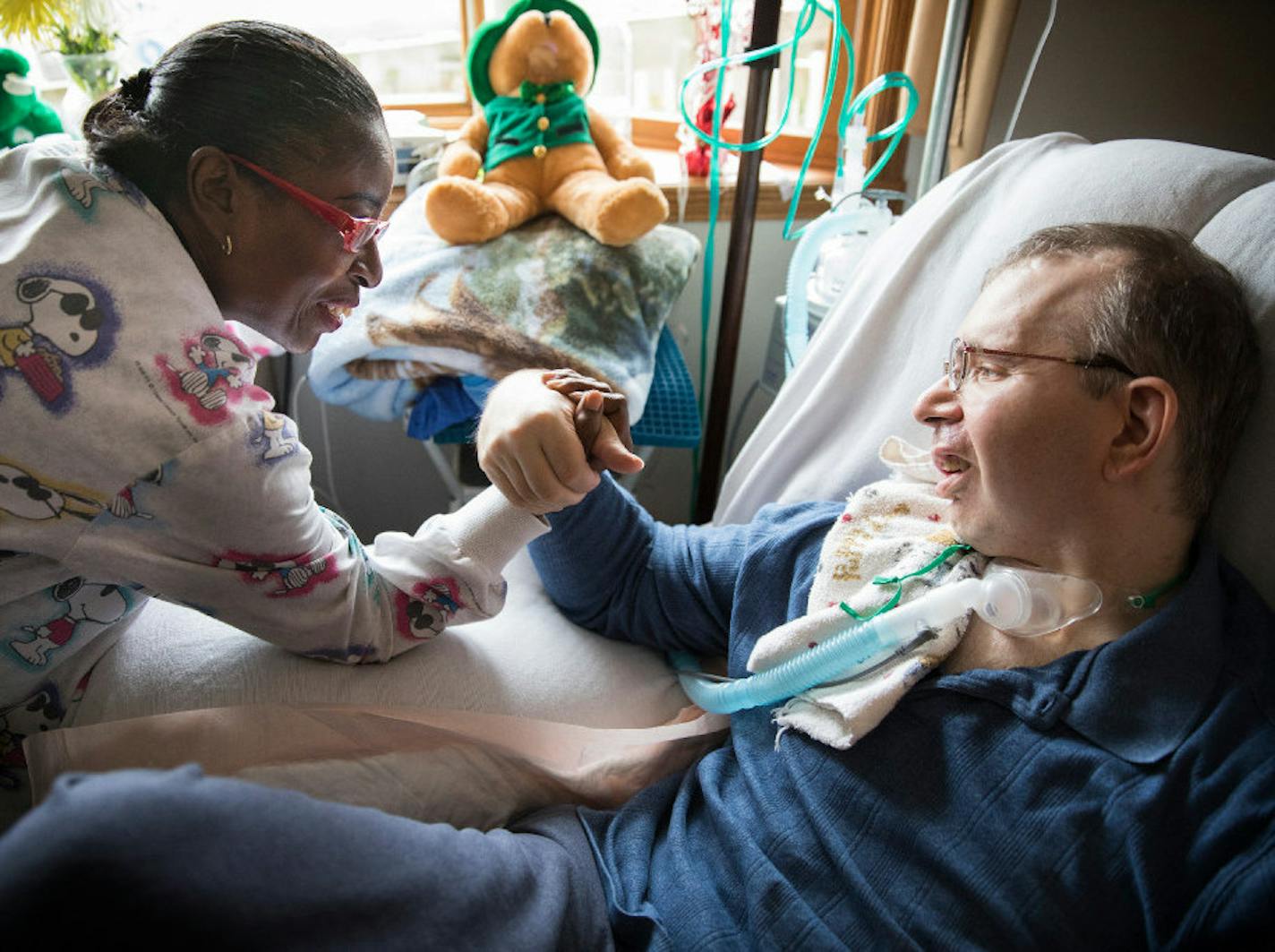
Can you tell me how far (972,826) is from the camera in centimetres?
83

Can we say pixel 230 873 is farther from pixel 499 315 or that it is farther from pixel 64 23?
pixel 64 23

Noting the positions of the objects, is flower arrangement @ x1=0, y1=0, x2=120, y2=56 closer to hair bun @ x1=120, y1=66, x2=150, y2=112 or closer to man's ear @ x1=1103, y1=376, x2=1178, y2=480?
hair bun @ x1=120, y1=66, x2=150, y2=112

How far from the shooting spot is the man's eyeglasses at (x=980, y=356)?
884 millimetres

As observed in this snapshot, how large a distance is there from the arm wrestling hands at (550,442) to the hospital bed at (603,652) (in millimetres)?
228

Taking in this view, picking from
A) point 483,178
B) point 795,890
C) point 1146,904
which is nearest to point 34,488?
point 795,890

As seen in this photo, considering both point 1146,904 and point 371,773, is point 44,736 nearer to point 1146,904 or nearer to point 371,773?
point 371,773

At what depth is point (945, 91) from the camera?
1.50 meters

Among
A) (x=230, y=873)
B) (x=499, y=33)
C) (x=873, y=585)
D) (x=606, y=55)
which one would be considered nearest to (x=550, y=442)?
(x=873, y=585)

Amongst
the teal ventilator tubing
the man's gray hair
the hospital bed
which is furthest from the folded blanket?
the man's gray hair

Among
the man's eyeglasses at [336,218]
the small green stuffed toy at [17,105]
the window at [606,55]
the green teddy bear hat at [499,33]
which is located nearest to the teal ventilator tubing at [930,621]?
the man's eyeglasses at [336,218]

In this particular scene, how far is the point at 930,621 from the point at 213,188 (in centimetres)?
82

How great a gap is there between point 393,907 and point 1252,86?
6.45 feet

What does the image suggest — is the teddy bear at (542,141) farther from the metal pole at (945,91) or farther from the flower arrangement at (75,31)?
the flower arrangement at (75,31)

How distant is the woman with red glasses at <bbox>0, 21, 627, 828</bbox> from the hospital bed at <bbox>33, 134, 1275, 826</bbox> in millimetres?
63
